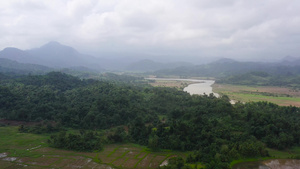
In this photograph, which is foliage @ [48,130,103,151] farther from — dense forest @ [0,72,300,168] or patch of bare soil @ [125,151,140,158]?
patch of bare soil @ [125,151,140,158]

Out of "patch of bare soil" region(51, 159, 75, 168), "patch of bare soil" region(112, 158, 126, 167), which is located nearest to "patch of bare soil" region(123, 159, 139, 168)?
"patch of bare soil" region(112, 158, 126, 167)

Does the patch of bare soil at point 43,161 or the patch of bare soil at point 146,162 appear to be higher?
the patch of bare soil at point 146,162

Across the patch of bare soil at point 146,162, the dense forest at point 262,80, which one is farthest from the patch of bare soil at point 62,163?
the dense forest at point 262,80

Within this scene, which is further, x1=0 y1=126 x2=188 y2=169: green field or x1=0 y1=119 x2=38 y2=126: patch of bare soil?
x1=0 y1=119 x2=38 y2=126: patch of bare soil

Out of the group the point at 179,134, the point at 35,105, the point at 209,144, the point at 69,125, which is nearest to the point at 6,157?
the point at 69,125

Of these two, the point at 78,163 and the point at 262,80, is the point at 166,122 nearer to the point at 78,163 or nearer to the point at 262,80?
the point at 78,163

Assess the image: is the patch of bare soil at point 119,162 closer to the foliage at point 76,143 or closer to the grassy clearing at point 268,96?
the foliage at point 76,143

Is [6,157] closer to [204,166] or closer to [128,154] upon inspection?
[128,154]
